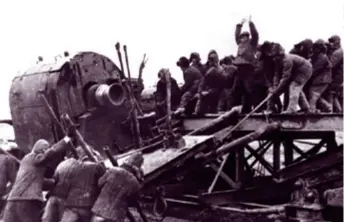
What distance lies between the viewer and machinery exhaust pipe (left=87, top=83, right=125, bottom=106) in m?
11.8

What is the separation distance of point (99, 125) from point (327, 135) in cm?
496

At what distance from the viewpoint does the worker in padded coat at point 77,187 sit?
841cm

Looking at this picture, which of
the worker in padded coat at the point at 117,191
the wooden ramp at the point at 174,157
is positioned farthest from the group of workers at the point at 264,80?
the worker in padded coat at the point at 117,191

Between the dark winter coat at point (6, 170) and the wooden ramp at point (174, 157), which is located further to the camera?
the dark winter coat at point (6, 170)

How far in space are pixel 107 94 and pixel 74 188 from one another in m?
3.63

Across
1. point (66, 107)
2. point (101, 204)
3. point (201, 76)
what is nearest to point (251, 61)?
point (201, 76)

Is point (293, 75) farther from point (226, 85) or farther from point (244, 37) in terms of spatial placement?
point (226, 85)

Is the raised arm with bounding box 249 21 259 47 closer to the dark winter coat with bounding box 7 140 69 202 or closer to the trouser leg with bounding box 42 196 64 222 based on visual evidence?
the dark winter coat with bounding box 7 140 69 202

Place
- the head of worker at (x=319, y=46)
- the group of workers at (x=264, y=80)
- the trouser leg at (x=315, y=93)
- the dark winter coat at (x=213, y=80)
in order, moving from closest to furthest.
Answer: the group of workers at (x=264, y=80)
the trouser leg at (x=315, y=93)
the head of worker at (x=319, y=46)
the dark winter coat at (x=213, y=80)

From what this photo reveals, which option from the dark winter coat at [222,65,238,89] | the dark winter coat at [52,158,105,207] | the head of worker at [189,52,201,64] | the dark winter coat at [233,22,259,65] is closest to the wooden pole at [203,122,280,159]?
the dark winter coat at [52,158,105,207]

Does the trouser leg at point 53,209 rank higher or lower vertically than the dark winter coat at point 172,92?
lower

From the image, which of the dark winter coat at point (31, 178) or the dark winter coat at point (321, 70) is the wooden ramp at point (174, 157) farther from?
the dark winter coat at point (321, 70)

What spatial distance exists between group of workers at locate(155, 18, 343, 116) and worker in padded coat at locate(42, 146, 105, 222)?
10.5 ft

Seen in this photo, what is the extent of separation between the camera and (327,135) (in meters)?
10.6
